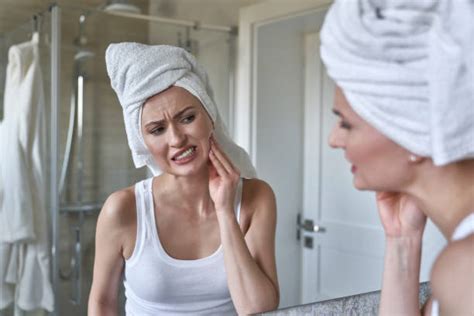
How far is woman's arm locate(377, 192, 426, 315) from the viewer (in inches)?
20.8

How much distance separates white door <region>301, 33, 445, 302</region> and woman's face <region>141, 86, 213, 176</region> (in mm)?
322

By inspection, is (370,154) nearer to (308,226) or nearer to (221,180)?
(221,180)

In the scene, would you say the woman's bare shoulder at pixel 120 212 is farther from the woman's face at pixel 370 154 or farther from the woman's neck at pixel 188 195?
the woman's face at pixel 370 154

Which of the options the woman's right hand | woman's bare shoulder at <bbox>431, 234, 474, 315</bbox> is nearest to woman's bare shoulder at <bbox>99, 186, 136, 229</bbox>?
the woman's right hand

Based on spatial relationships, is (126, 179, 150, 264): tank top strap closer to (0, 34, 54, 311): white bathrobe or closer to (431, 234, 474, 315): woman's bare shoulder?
(431, 234, 474, 315): woman's bare shoulder

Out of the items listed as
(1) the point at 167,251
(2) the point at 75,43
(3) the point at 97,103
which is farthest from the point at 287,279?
(2) the point at 75,43

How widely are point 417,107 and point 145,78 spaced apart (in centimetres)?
44

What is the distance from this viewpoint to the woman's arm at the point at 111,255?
75 cm

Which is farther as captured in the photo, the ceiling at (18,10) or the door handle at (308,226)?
the ceiling at (18,10)

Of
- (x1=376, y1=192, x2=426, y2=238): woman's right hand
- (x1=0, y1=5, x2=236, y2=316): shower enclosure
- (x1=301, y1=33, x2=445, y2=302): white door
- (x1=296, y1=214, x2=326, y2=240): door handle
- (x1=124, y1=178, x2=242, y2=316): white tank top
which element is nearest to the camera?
(x1=376, y1=192, x2=426, y2=238): woman's right hand

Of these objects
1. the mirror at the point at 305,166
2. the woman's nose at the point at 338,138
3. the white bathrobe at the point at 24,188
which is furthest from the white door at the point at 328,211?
the white bathrobe at the point at 24,188

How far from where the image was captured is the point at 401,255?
0.54 meters

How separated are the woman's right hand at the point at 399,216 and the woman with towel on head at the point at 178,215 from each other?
0.76ft

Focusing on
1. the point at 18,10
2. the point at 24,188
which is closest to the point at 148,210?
the point at 24,188
